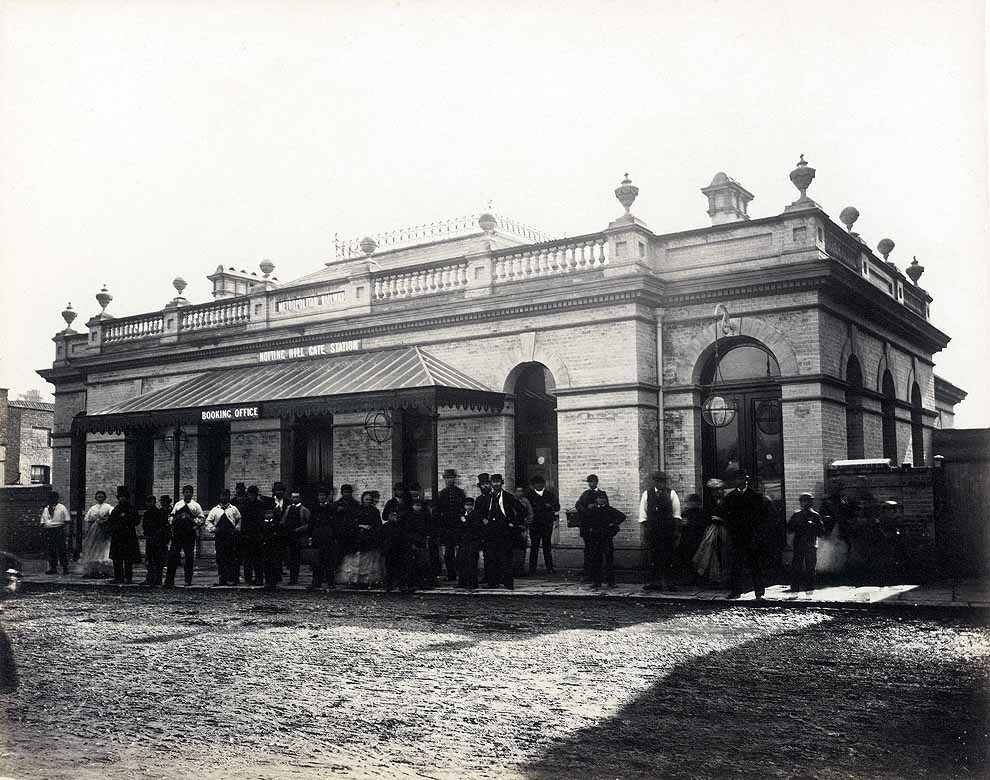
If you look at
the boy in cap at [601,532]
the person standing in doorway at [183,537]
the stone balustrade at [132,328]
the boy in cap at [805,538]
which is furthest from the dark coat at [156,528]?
the boy in cap at [805,538]

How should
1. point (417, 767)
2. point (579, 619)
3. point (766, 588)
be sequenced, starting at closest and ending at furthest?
point (417, 767)
point (579, 619)
point (766, 588)

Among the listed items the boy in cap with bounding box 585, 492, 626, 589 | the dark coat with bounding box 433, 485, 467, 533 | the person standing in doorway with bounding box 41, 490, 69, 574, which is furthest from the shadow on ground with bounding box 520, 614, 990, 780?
the person standing in doorway with bounding box 41, 490, 69, 574

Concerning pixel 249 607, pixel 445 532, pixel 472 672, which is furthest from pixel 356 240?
pixel 472 672

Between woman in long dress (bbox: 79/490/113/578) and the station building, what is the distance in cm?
156

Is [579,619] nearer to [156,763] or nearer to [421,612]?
[421,612]

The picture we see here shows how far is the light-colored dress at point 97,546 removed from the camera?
18.2 meters

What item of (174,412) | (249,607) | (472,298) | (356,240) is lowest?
(249,607)

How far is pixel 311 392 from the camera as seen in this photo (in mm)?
18266

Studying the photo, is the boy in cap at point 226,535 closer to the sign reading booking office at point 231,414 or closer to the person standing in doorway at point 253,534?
the person standing in doorway at point 253,534

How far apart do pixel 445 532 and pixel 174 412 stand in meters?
7.59

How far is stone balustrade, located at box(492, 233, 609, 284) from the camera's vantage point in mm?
17828

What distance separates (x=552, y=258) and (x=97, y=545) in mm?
10525

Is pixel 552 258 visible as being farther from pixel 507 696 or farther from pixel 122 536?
pixel 507 696

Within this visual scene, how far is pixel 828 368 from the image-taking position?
16.2 meters
